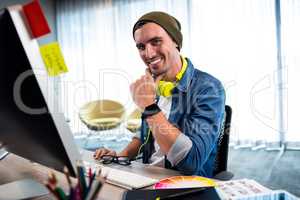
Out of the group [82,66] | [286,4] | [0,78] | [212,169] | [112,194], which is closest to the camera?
[0,78]

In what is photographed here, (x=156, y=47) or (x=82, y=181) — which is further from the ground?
(x=156, y=47)

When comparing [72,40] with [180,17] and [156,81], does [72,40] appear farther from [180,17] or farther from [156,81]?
[156,81]

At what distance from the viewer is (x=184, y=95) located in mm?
1322

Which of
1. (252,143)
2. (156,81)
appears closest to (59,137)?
(156,81)

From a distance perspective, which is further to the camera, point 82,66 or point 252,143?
point 82,66

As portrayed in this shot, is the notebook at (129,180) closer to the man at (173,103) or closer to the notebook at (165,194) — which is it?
the notebook at (165,194)

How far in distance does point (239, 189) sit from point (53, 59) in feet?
1.79

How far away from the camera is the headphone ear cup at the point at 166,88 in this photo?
53.1 inches

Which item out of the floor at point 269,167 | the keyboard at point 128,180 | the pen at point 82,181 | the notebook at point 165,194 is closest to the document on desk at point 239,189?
the notebook at point 165,194

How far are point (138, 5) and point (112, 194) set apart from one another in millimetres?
4288

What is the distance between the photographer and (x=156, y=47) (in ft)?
4.35

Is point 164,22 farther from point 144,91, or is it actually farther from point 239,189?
point 239,189

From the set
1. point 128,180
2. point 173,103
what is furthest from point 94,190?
point 173,103

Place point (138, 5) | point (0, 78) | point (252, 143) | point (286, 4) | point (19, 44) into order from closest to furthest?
1. point (19, 44)
2. point (0, 78)
3. point (286, 4)
4. point (252, 143)
5. point (138, 5)
